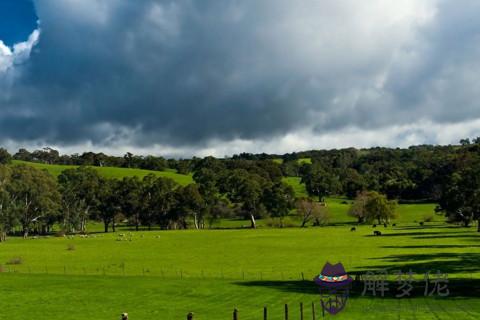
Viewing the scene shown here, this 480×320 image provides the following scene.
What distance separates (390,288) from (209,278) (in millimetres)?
18448

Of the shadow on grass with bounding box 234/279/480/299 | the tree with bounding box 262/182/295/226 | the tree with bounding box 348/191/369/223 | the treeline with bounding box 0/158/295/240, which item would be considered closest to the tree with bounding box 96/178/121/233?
the treeline with bounding box 0/158/295/240

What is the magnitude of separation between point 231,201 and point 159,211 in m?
32.9

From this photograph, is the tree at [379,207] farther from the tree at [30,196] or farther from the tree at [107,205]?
the tree at [30,196]

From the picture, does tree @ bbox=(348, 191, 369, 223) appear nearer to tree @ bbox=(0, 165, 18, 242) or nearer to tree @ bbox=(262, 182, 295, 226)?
tree @ bbox=(262, 182, 295, 226)

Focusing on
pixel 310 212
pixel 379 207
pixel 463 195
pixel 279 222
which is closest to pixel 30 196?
pixel 279 222

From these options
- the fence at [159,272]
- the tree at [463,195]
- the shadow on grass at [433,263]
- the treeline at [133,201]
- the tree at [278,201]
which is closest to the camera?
the fence at [159,272]

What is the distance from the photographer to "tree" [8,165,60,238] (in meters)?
139

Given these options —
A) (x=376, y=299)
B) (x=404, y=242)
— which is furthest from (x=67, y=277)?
(x=404, y=242)

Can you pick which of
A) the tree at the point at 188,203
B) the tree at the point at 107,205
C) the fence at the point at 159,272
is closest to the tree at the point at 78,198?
the tree at the point at 107,205

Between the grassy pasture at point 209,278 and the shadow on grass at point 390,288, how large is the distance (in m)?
0.10

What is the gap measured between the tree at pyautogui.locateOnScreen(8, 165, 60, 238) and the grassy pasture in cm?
5094

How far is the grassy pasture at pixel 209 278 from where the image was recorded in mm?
36219

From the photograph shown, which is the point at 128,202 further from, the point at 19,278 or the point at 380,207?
the point at 19,278

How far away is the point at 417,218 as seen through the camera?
172500 mm
